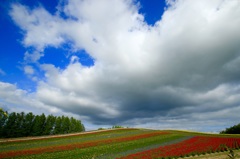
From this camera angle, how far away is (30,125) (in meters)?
78.1

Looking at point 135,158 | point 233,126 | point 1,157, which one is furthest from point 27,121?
point 233,126

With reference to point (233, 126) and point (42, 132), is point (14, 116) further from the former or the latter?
point (233, 126)

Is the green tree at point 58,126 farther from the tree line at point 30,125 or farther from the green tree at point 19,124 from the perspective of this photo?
the green tree at point 19,124

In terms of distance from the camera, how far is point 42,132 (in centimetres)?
7969

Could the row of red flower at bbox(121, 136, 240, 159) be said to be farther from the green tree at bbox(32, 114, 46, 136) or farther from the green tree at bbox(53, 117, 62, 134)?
the green tree at bbox(53, 117, 62, 134)

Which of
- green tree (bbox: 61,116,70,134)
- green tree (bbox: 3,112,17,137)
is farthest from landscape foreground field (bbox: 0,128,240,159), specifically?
green tree (bbox: 61,116,70,134)

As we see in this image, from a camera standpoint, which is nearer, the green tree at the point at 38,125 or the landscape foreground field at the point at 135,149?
the landscape foreground field at the point at 135,149

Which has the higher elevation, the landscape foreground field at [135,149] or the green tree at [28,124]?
the green tree at [28,124]

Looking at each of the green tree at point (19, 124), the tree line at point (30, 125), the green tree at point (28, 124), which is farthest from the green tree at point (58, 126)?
the green tree at point (19, 124)

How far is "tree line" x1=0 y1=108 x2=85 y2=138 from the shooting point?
73625 mm

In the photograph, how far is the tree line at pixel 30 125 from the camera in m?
73.6

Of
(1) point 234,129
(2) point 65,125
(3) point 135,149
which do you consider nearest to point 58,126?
(2) point 65,125

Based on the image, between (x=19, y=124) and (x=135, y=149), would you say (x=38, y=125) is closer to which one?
(x=19, y=124)

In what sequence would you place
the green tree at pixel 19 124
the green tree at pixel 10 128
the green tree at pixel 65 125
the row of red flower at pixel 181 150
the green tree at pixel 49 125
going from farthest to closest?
the green tree at pixel 65 125 → the green tree at pixel 49 125 → the green tree at pixel 19 124 → the green tree at pixel 10 128 → the row of red flower at pixel 181 150
